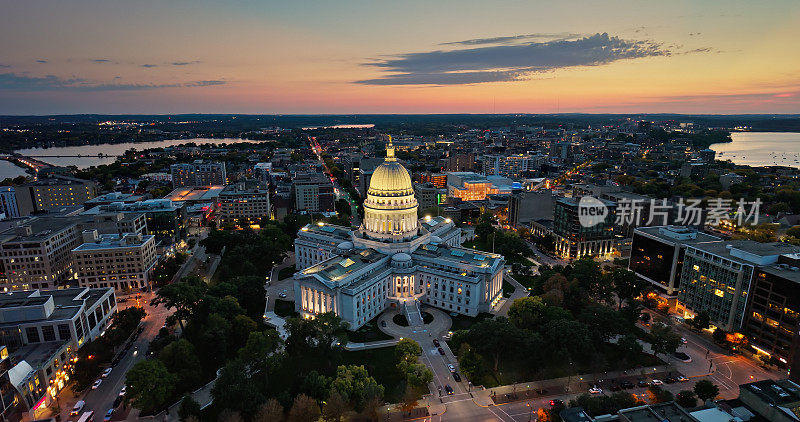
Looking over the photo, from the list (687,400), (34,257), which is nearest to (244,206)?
→ (34,257)

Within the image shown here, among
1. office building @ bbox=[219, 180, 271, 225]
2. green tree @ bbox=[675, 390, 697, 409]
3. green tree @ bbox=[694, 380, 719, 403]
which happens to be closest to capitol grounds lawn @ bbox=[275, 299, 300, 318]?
office building @ bbox=[219, 180, 271, 225]

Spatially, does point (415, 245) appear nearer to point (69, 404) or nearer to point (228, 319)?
point (228, 319)

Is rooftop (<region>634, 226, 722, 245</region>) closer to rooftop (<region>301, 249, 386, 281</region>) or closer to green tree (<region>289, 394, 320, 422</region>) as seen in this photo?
rooftop (<region>301, 249, 386, 281</region>)

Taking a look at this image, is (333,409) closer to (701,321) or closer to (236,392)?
(236,392)

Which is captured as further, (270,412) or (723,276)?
(723,276)

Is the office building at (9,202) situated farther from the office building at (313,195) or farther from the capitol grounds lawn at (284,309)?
the capitol grounds lawn at (284,309)

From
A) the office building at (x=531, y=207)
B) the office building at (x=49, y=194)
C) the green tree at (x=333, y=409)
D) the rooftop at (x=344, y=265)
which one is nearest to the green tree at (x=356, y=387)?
the green tree at (x=333, y=409)
